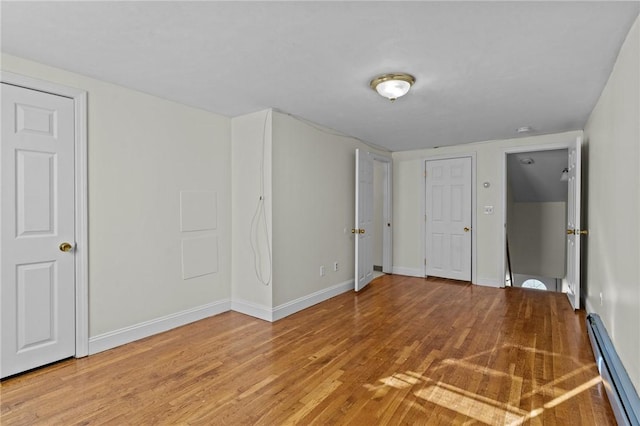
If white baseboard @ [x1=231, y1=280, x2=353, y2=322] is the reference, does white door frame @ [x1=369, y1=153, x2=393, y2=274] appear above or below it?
above

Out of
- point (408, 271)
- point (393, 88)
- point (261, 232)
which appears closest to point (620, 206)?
point (393, 88)

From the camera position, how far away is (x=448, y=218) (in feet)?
18.7

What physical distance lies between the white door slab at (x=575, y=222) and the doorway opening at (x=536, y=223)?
223 cm

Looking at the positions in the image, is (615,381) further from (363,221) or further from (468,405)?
(363,221)

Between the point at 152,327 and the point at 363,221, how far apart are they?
3040 mm

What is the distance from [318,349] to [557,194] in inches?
259

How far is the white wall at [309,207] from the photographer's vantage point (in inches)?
149

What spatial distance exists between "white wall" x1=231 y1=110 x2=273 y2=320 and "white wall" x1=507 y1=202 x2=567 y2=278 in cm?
611

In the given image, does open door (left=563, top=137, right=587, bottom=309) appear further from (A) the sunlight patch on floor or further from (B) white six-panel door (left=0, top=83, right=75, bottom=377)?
(B) white six-panel door (left=0, top=83, right=75, bottom=377)

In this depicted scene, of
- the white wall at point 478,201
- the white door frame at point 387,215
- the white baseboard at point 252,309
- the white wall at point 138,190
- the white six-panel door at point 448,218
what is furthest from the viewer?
the white door frame at point 387,215

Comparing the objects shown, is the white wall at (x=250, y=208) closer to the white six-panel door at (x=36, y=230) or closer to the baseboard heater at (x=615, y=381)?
the white six-panel door at (x=36, y=230)

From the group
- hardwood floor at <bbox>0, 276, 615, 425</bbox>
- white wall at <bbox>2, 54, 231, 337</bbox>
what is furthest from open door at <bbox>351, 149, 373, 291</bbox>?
white wall at <bbox>2, 54, 231, 337</bbox>

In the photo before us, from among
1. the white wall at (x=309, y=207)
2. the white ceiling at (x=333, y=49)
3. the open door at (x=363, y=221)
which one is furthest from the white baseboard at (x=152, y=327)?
the white ceiling at (x=333, y=49)

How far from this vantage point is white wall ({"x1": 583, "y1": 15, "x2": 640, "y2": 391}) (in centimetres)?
201
